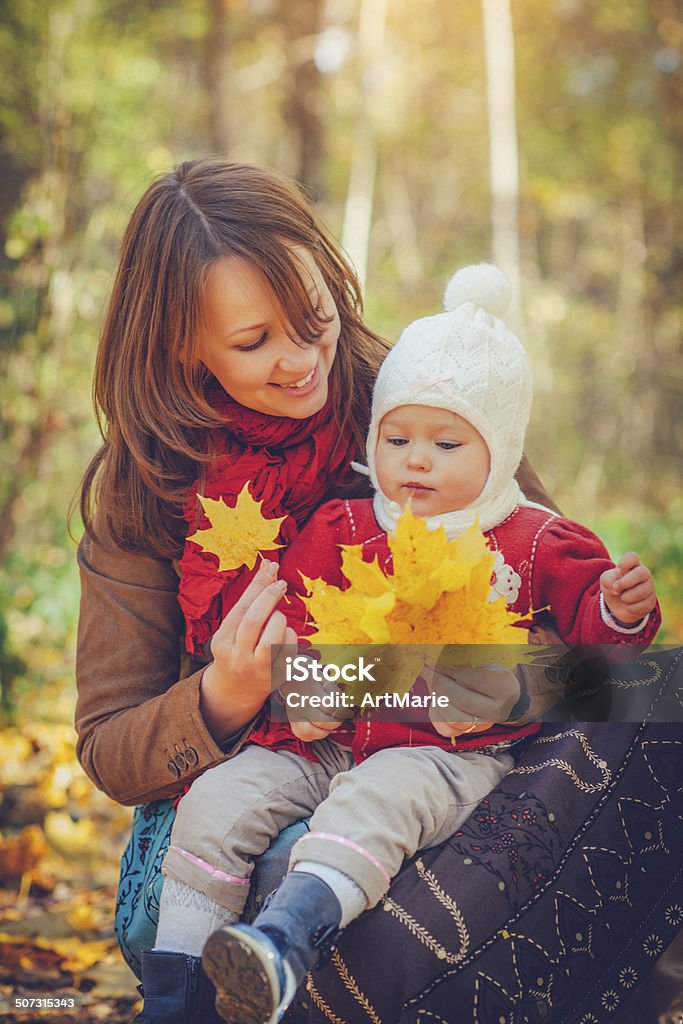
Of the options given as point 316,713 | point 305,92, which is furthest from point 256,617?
point 305,92

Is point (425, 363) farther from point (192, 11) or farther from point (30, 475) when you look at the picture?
point (192, 11)

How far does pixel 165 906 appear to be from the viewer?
5.82ft

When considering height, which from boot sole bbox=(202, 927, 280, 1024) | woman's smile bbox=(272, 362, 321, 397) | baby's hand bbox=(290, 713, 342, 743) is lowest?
boot sole bbox=(202, 927, 280, 1024)

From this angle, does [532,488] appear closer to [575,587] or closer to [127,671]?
[575,587]

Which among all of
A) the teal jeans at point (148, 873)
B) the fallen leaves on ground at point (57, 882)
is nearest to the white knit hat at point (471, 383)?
the teal jeans at point (148, 873)

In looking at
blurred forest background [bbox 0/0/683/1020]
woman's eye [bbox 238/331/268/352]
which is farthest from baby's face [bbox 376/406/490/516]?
blurred forest background [bbox 0/0/683/1020]

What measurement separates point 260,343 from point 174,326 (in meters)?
0.18

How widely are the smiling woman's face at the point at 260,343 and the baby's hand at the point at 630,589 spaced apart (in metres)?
0.68

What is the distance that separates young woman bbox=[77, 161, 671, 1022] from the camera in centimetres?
192

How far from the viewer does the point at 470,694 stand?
1713 millimetres

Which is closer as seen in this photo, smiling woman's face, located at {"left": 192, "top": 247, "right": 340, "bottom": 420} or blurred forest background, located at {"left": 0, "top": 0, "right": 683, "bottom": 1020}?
smiling woman's face, located at {"left": 192, "top": 247, "right": 340, "bottom": 420}

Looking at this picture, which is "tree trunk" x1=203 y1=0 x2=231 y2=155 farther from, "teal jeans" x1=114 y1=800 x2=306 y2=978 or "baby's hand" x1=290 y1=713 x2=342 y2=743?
"baby's hand" x1=290 y1=713 x2=342 y2=743

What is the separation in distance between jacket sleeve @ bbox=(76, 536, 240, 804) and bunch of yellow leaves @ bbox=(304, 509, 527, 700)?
1.50ft

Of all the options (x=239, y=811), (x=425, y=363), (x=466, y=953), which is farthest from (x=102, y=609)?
(x=466, y=953)
